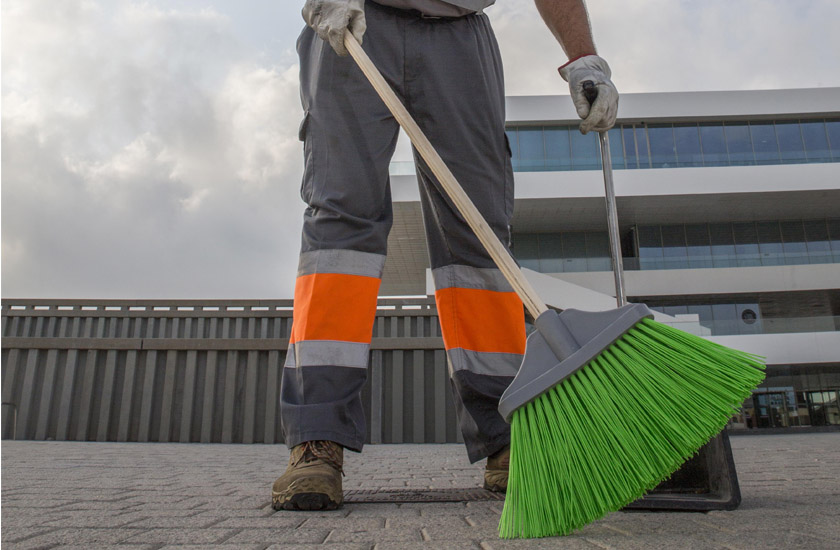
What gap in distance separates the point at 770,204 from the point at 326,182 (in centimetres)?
2229

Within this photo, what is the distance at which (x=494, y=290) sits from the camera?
154 cm

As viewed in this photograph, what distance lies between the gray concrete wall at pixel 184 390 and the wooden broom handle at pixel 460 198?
10.4 feet

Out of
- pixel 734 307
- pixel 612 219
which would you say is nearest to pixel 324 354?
pixel 612 219

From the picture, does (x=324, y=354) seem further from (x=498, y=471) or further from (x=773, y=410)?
(x=773, y=410)

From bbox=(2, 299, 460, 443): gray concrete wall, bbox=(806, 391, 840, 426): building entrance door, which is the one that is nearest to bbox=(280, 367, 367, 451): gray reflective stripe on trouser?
bbox=(2, 299, 460, 443): gray concrete wall

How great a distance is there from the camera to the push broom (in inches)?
34.1

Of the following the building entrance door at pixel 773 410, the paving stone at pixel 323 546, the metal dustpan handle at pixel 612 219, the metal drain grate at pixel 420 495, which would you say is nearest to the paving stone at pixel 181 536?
the paving stone at pixel 323 546

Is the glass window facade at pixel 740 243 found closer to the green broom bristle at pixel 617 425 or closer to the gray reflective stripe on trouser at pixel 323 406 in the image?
the gray reflective stripe on trouser at pixel 323 406

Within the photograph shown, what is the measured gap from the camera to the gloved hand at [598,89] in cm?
146

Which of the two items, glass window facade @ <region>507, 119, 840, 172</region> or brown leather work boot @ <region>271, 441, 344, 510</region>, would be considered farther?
glass window facade @ <region>507, 119, 840, 172</region>

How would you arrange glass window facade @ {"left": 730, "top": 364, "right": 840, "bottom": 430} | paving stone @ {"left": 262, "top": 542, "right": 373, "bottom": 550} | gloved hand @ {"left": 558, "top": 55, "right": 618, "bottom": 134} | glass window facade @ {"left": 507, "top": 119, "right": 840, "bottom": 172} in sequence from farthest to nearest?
glass window facade @ {"left": 507, "top": 119, "right": 840, "bottom": 172}
glass window facade @ {"left": 730, "top": 364, "right": 840, "bottom": 430}
gloved hand @ {"left": 558, "top": 55, "right": 618, "bottom": 134}
paving stone @ {"left": 262, "top": 542, "right": 373, "bottom": 550}

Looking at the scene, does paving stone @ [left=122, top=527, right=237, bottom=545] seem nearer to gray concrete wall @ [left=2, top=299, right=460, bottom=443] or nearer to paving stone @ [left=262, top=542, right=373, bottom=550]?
paving stone @ [left=262, top=542, right=373, bottom=550]

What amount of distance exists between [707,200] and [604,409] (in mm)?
20760

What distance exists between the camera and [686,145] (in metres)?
19.7
